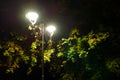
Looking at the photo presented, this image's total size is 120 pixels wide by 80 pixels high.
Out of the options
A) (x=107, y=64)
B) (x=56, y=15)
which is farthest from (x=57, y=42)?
(x=107, y=64)

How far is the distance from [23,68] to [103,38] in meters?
5.21

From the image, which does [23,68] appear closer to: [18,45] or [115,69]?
[18,45]

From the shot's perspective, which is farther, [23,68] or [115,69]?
[23,68]

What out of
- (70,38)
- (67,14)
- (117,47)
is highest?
(67,14)

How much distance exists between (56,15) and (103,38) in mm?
3539

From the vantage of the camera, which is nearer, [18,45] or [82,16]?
[82,16]

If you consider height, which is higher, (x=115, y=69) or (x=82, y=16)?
(x=82, y=16)

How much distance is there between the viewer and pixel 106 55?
643 inches

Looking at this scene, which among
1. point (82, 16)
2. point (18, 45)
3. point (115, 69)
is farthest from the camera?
point (18, 45)

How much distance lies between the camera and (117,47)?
16.1m

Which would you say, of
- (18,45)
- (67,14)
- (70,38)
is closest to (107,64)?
(70,38)

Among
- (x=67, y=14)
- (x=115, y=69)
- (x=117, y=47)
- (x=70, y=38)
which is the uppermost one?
(x=67, y=14)

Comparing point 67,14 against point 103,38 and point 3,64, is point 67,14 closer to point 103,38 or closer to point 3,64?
point 103,38

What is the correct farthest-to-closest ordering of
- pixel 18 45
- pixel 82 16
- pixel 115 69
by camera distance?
pixel 18 45 → pixel 82 16 → pixel 115 69
